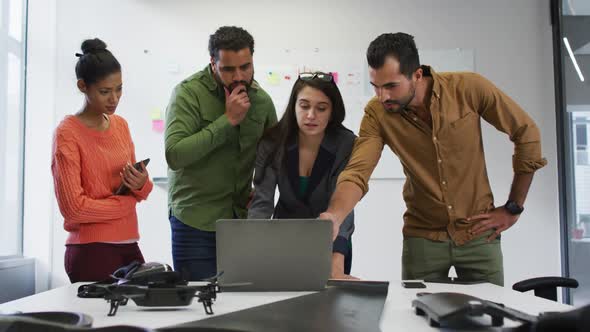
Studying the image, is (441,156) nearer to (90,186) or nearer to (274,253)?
(274,253)

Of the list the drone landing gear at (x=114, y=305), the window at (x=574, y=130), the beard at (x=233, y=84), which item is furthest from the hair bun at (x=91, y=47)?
the window at (x=574, y=130)

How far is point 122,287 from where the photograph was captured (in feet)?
4.24

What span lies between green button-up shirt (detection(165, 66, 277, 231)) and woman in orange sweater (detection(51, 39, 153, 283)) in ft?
0.52

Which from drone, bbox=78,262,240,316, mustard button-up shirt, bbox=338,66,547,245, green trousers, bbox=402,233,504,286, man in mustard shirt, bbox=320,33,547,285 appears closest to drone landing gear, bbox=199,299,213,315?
drone, bbox=78,262,240,316

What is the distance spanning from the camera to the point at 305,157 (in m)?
2.16

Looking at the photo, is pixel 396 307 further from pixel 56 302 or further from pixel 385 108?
pixel 385 108

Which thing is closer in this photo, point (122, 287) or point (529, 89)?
point (122, 287)

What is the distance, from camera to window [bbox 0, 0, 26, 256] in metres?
3.74

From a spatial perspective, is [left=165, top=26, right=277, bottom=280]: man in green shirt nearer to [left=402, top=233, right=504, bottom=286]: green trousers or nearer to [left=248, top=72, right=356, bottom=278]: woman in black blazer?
[left=248, top=72, right=356, bottom=278]: woman in black blazer

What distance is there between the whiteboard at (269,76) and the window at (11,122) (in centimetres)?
69

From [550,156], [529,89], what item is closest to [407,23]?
[529,89]

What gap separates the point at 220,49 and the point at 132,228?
730 mm

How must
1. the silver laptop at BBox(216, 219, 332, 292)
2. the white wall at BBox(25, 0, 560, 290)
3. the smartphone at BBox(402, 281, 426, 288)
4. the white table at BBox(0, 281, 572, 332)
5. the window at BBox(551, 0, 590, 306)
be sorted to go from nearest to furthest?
the white table at BBox(0, 281, 572, 332) → the silver laptop at BBox(216, 219, 332, 292) → the smartphone at BBox(402, 281, 426, 288) → the window at BBox(551, 0, 590, 306) → the white wall at BBox(25, 0, 560, 290)

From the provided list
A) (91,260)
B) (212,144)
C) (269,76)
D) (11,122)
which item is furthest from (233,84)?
(11,122)
